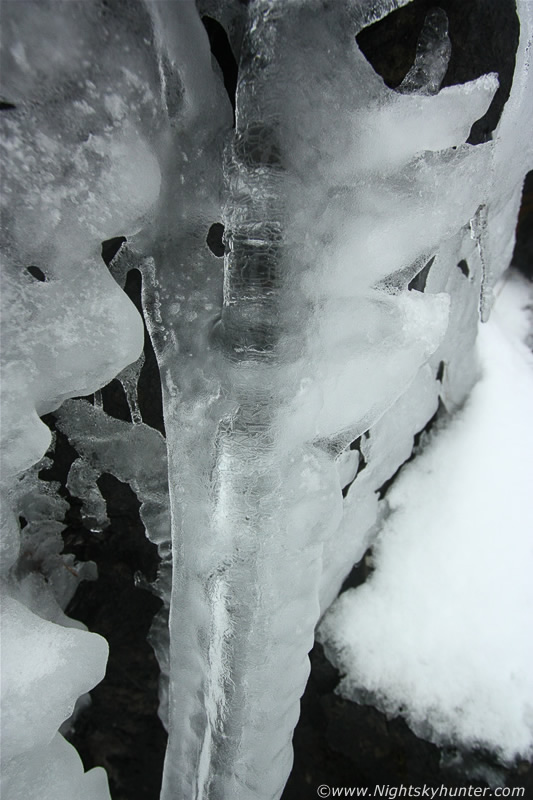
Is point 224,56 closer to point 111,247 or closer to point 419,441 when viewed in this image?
point 111,247

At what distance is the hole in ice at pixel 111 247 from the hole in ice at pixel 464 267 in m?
0.82

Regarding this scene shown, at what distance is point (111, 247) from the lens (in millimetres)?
812

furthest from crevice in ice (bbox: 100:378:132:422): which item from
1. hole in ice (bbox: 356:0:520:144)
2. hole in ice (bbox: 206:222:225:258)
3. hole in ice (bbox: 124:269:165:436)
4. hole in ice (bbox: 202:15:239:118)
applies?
hole in ice (bbox: 356:0:520:144)

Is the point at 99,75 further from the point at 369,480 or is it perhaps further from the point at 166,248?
the point at 369,480

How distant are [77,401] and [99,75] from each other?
545mm

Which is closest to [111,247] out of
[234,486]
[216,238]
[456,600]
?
[216,238]

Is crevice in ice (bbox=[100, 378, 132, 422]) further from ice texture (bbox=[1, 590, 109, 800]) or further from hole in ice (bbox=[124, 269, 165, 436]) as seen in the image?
ice texture (bbox=[1, 590, 109, 800])

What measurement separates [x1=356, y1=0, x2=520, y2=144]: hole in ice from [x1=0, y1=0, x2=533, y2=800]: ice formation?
30 millimetres

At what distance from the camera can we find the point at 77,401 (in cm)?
98

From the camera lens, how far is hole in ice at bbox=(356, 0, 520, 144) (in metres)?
0.77

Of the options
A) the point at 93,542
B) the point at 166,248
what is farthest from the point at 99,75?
the point at 93,542

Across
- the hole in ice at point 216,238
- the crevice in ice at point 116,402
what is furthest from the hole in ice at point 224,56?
the crevice in ice at point 116,402

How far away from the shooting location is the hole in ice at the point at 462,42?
2.54 ft

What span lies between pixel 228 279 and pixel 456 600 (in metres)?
0.93
